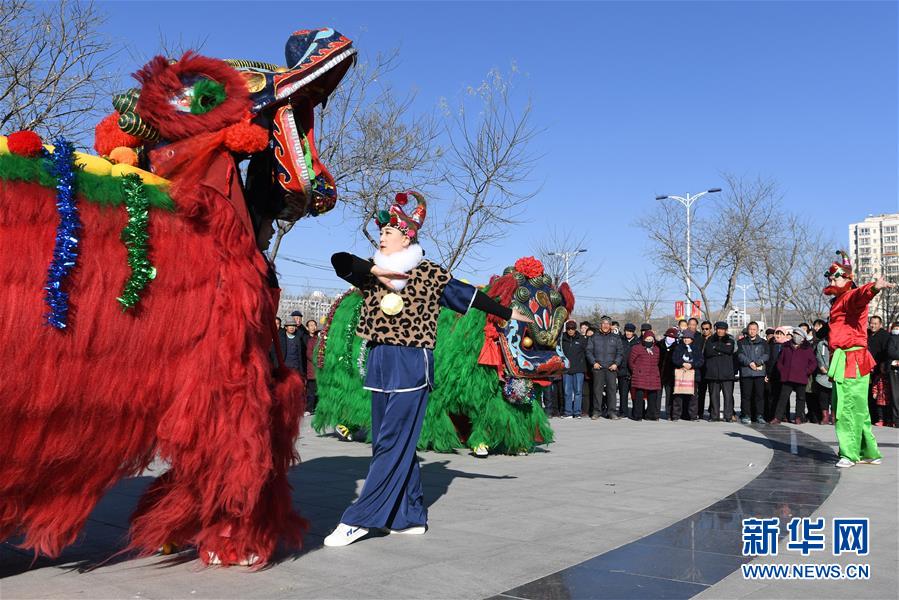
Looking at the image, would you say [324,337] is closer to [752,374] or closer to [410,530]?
[410,530]

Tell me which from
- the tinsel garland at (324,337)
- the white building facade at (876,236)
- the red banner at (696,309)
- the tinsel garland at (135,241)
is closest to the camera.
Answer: the tinsel garland at (135,241)

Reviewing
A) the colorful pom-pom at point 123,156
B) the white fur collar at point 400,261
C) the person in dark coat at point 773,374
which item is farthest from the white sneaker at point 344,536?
the person in dark coat at point 773,374

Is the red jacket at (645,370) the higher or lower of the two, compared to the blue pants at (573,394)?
higher

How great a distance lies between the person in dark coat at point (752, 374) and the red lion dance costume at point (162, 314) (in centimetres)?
1081

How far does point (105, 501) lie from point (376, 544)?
2319mm

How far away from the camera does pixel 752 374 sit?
44.4 feet

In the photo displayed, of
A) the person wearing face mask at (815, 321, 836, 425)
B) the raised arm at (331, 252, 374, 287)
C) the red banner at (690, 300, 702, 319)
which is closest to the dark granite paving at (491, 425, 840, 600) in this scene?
the raised arm at (331, 252, 374, 287)

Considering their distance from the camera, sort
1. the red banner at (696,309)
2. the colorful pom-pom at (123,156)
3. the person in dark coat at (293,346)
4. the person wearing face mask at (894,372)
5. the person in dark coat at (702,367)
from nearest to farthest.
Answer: the colorful pom-pom at (123,156)
the person wearing face mask at (894,372)
the person in dark coat at (293,346)
the person in dark coat at (702,367)
the red banner at (696,309)

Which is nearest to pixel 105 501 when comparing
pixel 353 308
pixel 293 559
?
pixel 293 559

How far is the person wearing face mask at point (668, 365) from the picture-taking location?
47.1ft

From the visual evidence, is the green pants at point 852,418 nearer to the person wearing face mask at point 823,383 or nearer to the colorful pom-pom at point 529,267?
the colorful pom-pom at point 529,267

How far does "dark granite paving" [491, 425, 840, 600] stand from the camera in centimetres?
374

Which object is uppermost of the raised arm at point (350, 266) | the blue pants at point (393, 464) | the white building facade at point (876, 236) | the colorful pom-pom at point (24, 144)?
the white building facade at point (876, 236)

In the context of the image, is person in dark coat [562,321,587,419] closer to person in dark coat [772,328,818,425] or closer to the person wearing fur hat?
person in dark coat [772,328,818,425]
